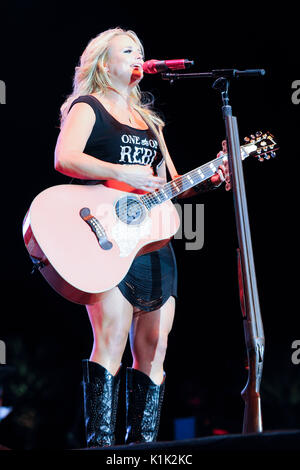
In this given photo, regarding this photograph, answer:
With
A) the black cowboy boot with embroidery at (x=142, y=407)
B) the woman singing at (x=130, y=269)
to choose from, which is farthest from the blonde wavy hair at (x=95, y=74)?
the black cowboy boot with embroidery at (x=142, y=407)

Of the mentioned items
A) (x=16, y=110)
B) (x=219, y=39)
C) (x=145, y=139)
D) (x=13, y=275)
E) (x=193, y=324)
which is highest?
(x=219, y=39)

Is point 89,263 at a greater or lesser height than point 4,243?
lesser

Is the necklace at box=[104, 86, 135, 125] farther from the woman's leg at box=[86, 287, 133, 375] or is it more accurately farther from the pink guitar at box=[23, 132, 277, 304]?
the woman's leg at box=[86, 287, 133, 375]

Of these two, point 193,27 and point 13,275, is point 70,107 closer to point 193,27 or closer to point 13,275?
point 193,27

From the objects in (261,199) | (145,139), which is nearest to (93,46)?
(145,139)

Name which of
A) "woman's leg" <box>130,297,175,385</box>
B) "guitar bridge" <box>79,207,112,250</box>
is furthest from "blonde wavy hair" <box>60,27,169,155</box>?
"woman's leg" <box>130,297,175,385</box>

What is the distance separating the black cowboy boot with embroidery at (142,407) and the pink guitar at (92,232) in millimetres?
448

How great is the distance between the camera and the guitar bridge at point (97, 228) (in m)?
2.23

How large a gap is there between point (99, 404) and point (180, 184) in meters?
1.05

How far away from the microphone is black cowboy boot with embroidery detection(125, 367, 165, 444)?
1.31 metres

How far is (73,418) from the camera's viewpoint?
6.11 meters

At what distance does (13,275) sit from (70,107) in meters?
3.47

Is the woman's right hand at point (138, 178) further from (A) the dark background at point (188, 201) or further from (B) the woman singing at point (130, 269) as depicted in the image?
(A) the dark background at point (188, 201)

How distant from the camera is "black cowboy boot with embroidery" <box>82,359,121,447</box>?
2164mm
